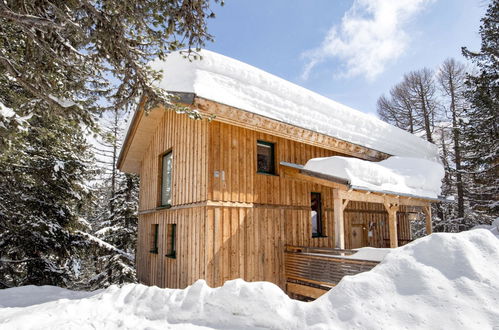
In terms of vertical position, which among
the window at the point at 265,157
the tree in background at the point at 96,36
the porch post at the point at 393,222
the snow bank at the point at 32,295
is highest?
the tree in background at the point at 96,36

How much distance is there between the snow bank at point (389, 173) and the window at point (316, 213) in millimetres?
2094

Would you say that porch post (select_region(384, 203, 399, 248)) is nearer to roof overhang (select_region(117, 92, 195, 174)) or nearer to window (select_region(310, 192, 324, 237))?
window (select_region(310, 192, 324, 237))

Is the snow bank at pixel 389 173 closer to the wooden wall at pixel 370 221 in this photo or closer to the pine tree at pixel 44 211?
the wooden wall at pixel 370 221

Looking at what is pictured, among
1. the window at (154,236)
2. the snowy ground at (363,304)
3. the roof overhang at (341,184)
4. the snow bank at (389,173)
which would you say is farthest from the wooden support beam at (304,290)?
the window at (154,236)

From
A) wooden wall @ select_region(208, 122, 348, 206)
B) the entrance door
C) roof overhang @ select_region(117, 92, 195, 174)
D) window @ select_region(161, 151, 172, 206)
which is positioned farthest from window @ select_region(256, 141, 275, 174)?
the entrance door

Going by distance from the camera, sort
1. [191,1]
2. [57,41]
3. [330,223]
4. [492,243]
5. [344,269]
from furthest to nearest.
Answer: [330,223]
[344,269]
[57,41]
[191,1]
[492,243]

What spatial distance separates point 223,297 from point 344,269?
390 cm

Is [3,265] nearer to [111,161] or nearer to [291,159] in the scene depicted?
[291,159]

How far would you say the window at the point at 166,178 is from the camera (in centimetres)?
1029

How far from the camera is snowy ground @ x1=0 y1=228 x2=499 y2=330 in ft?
9.86

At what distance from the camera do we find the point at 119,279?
49.5 feet

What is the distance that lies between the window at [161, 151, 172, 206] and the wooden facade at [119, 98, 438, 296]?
202 millimetres

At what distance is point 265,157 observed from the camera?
923cm

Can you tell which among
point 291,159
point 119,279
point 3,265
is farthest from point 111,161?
point 291,159
